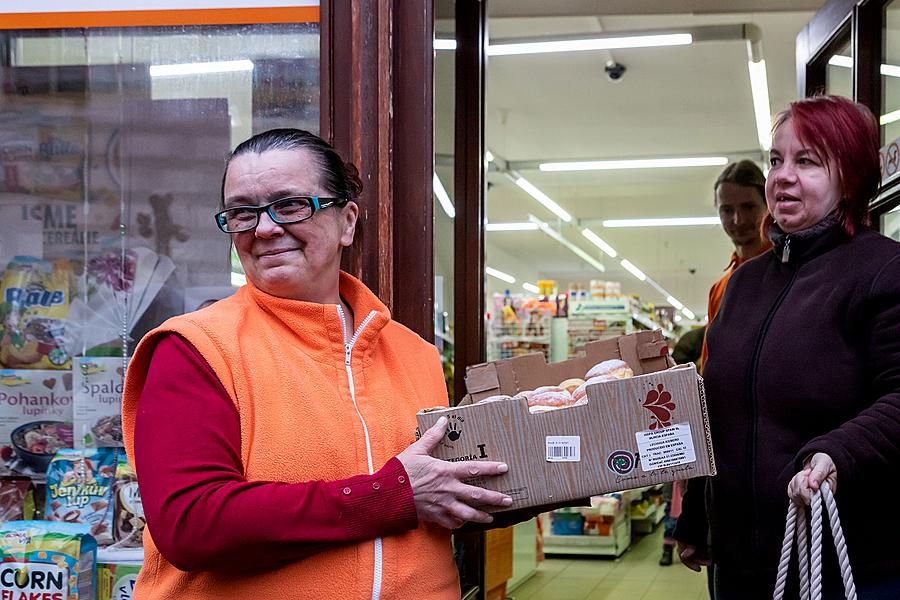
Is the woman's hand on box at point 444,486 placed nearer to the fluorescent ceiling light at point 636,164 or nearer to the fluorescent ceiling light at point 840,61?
the fluorescent ceiling light at point 840,61

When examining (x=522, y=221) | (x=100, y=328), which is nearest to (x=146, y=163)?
(x=100, y=328)

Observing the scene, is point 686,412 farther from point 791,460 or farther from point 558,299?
point 558,299

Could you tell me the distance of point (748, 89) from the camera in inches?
345

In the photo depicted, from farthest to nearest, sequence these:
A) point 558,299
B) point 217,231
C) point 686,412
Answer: point 558,299
point 217,231
point 686,412

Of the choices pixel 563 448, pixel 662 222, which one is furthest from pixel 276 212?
pixel 662 222

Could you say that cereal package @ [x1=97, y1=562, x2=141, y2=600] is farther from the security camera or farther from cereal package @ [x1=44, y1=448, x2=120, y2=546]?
the security camera

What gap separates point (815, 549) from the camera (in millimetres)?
1630

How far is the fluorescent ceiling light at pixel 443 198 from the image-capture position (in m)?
2.67

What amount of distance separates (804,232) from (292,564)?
1.18 metres

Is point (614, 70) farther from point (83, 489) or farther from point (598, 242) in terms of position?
point (598, 242)

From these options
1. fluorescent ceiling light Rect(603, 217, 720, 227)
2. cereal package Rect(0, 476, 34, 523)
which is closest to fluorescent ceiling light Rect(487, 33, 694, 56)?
cereal package Rect(0, 476, 34, 523)

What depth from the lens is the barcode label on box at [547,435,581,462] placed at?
63.5 inches

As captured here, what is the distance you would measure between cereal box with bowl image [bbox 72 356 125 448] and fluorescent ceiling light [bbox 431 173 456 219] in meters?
0.90

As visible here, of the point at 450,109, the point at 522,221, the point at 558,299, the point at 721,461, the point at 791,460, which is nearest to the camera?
the point at 791,460
